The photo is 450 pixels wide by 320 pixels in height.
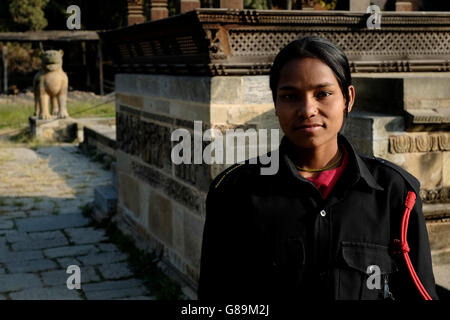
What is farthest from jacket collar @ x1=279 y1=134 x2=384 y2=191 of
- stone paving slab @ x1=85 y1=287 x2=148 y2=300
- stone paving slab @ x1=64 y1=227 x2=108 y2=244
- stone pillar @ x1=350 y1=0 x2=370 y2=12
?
stone paving slab @ x1=64 y1=227 x2=108 y2=244

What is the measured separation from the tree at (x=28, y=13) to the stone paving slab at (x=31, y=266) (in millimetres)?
21781

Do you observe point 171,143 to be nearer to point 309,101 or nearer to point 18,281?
point 18,281

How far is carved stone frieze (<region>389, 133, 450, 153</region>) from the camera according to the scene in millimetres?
3678

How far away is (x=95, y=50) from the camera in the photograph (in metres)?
27.0

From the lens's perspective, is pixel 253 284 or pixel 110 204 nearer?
pixel 253 284

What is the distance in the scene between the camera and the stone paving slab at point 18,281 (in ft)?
17.2

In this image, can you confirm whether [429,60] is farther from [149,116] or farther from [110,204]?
[110,204]

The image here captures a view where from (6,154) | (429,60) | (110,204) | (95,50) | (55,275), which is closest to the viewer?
(429,60)

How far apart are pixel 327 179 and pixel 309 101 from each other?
229 millimetres

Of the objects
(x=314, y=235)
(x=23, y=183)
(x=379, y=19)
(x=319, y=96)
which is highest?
(x=379, y=19)

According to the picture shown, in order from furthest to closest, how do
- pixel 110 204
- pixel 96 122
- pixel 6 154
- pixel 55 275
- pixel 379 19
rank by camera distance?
pixel 96 122
pixel 6 154
pixel 110 204
pixel 55 275
pixel 379 19

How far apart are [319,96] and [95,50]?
26.2 m

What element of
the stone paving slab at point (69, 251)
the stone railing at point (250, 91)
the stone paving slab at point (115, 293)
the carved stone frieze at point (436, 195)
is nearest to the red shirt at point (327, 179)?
the stone railing at point (250, 91)

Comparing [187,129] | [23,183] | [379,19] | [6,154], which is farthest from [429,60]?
[6,154]
